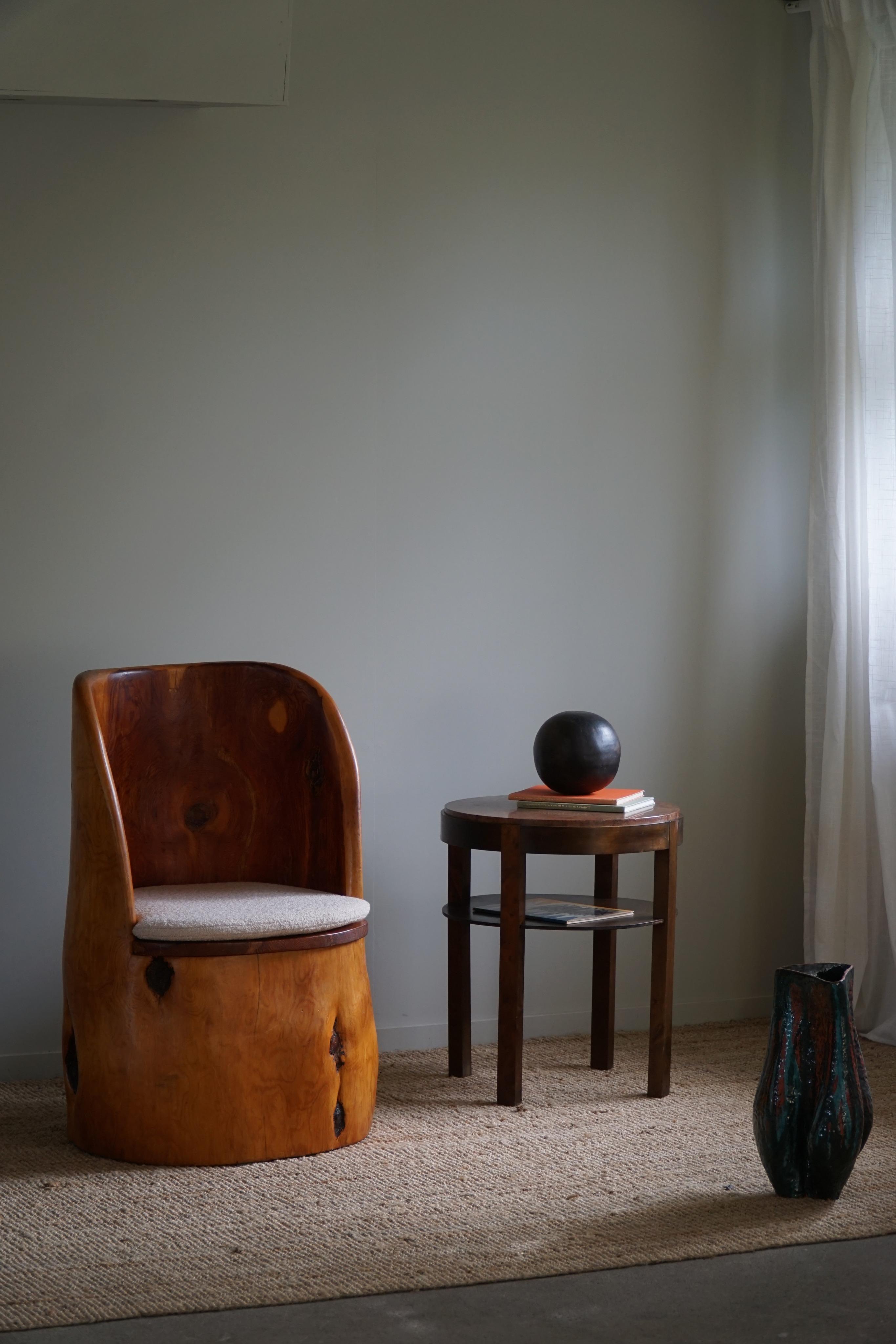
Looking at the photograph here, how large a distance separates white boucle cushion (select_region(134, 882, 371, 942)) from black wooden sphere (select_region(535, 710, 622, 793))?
0.45 m

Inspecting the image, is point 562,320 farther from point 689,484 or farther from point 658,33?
point 658,33

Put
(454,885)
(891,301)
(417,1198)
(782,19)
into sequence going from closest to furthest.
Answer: (417,1198) → (454,885) → (891,301) → (782,19)

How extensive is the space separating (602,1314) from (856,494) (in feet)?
6.42

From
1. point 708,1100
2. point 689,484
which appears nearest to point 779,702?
point 689,484

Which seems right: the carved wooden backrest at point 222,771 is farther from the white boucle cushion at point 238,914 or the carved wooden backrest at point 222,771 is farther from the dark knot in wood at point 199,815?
the white boucle cushion at point 238,914

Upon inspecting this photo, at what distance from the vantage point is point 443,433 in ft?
9.70

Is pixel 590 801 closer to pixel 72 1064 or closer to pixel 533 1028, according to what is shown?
pixel 533 1028

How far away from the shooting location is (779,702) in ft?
10.6

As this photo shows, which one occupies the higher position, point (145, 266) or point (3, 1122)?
point (145, 266)

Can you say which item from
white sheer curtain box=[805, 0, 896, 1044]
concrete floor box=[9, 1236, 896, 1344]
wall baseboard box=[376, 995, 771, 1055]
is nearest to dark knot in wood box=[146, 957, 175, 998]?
Answer: concrete floor box=[9, 1236, 896, 1344]

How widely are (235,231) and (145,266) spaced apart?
8.1 inches

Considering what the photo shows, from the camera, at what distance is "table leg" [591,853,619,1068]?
9.18ft

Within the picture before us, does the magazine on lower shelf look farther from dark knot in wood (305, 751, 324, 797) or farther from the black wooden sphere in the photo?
dark knot in wood (305, 751, 324, 797)

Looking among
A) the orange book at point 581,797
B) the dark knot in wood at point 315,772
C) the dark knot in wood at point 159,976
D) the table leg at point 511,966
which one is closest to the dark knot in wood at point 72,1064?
the dark knot in wood at point 159,976
